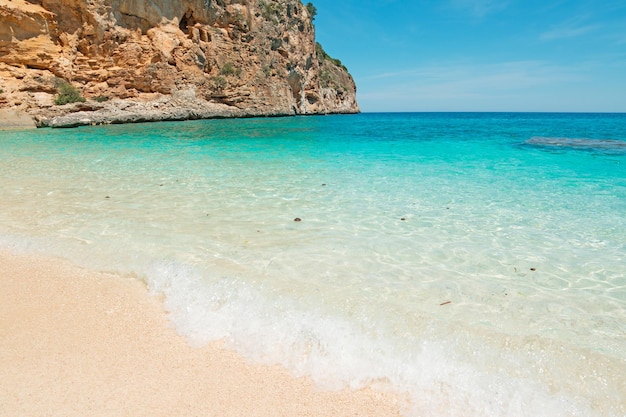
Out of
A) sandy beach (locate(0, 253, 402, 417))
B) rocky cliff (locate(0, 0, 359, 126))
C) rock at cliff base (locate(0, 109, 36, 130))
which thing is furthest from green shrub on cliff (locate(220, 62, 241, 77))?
sandy beach (locate(0, 253, 402, 417))

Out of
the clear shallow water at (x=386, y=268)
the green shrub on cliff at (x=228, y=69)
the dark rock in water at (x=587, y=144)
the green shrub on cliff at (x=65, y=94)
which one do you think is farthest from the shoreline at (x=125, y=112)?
the dark rock in water at (x=587, y=144)

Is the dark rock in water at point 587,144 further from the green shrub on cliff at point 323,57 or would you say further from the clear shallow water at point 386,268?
the green shrub on cliff at point 323,57

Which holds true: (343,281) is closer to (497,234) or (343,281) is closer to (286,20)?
(497,234)

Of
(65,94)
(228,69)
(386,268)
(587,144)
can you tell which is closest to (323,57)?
(228,69)

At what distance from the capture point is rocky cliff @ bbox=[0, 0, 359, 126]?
25188 millimetres

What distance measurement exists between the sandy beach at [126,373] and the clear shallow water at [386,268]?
0.50ft

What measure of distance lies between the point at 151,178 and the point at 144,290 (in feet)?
17.0

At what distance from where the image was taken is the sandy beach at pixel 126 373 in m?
1.94

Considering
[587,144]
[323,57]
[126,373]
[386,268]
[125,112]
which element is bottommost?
[126,373]

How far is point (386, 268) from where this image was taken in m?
3.55

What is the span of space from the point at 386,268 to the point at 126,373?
2331 mm

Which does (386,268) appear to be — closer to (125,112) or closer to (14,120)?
(14,120)

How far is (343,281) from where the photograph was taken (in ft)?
10.8

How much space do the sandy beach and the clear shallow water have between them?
0.50 ft
